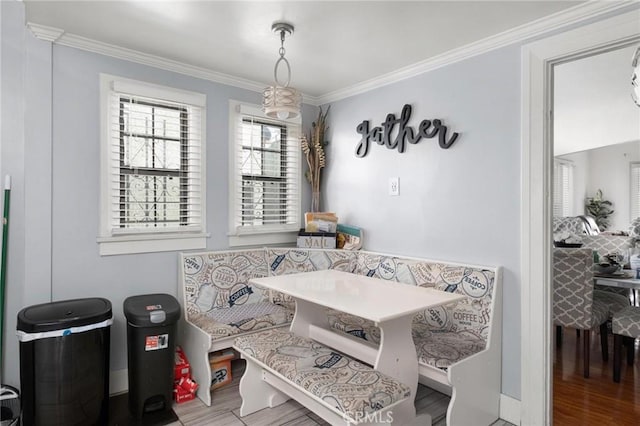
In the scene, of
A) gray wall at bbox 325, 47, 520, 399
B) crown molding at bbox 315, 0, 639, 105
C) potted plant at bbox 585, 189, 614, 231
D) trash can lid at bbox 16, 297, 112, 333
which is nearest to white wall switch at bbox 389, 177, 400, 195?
gray wall at bbox 325, 47, 520, 399

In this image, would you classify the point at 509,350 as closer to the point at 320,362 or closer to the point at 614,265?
the point at 320,362

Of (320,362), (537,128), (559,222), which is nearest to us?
(320,362)

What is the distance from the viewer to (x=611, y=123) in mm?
4895

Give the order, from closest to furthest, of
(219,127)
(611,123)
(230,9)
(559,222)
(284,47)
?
(230,9)
(284,47)
(219,127)
(611,123)
(559,222)

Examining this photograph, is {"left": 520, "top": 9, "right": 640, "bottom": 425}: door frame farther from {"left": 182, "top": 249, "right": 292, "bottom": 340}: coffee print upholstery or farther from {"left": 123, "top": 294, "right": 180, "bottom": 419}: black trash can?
{"left": 123, "top": 294, "right": 180, "bottom": 419}: black trash can

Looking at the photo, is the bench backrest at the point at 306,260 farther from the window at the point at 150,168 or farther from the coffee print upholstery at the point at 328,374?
the coffee print upholstery at the point at 328,374

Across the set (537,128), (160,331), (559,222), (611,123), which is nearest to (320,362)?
(160,331)

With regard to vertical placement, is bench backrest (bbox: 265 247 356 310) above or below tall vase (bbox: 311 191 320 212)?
below

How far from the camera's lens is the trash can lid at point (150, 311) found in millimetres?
2318

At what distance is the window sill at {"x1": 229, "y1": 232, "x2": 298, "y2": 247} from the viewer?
335 centimetres

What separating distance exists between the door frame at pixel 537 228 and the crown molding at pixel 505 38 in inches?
3.4

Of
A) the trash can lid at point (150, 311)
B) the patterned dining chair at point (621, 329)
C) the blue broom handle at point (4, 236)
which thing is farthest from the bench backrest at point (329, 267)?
the patterned dining chair at point (621, 329)

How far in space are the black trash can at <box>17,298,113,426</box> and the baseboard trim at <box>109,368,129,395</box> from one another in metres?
0.49

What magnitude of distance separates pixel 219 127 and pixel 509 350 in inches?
110
